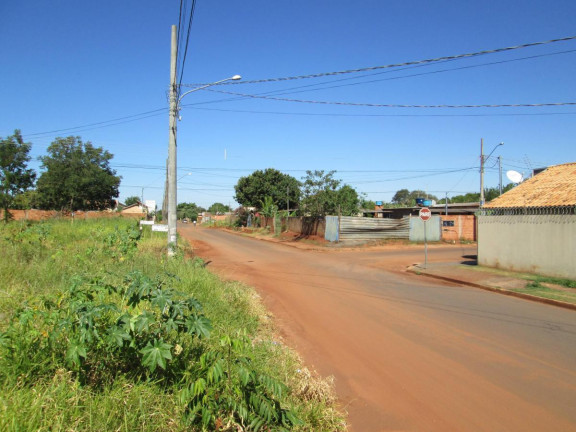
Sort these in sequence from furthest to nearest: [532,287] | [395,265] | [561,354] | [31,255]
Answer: [395,265] → [532,287] → [31,255] → [561,354]

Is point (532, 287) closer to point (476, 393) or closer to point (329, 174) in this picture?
point (476, 393)

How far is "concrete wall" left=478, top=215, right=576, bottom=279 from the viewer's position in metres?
12.3

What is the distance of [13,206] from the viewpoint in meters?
30.1

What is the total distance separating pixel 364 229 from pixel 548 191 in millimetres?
15463

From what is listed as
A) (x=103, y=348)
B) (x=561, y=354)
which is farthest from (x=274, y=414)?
(x=561, y=354)

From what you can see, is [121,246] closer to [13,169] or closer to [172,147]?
[172,147]

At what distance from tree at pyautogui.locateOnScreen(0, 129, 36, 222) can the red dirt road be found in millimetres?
27051

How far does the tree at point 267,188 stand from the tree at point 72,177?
65.6 feet

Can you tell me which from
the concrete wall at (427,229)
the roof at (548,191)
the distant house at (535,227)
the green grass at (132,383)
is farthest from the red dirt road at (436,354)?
the concrete wall at (427,229)

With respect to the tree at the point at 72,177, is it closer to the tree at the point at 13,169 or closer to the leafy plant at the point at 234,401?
the tree at the point at 13,169

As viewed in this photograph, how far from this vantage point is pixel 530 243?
13586 mm

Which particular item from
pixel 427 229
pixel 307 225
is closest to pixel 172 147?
pixel 307 225

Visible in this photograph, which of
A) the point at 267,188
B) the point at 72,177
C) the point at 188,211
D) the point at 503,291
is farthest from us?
the point at 188,211

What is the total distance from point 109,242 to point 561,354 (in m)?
11.6
